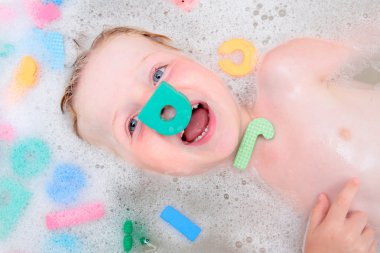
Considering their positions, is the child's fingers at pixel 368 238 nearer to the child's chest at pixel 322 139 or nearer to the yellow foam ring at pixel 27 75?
the child's chest at pixel 322 139

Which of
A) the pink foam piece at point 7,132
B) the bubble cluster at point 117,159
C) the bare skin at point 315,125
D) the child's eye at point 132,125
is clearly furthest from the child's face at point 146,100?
the pink foam piece at point 7,132

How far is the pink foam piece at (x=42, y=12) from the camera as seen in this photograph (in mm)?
1531

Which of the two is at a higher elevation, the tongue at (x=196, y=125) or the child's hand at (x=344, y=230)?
the tongue at (x=196, y=125)

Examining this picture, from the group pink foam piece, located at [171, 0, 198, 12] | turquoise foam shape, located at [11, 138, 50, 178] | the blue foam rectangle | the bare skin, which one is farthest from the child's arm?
turquoise foam shape, located at [11, 138, 50, 178]

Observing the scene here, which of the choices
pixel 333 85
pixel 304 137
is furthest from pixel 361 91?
pixel 304 137

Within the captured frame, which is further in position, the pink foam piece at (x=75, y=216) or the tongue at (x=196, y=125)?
the pink foam piece at (x=75, y=216)

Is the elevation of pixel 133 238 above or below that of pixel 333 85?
below

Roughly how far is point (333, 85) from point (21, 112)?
92 centimetres

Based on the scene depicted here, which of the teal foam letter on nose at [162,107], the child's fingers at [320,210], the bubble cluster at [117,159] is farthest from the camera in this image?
the bubble cluster at [117,159]

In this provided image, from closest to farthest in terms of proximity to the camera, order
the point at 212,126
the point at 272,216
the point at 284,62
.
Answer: the point at 212,126 < the point at 284,62 < the point at 272,216

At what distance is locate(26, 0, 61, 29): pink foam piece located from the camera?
5.02ft

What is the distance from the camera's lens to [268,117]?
4.26 ft

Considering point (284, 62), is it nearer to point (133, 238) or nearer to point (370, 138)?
point (370, 138)

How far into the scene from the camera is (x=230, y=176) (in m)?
1.44
